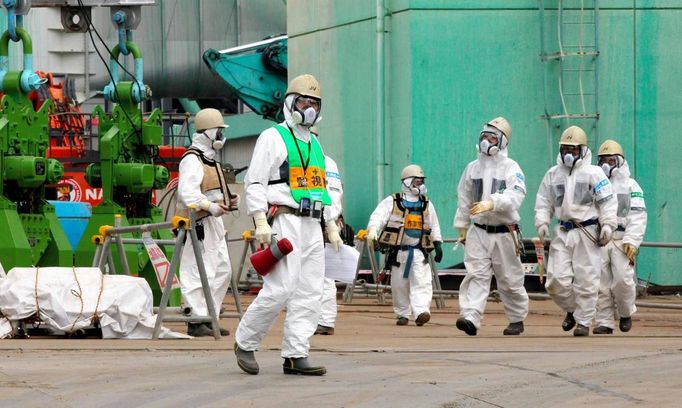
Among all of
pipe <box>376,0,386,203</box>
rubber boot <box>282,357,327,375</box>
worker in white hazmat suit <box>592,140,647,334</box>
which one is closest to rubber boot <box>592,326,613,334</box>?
worker in white hazmat suit <box>592,140,647,334</box>

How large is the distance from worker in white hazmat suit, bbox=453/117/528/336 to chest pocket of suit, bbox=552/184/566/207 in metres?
0.84

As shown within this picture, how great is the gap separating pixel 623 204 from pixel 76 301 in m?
6.81

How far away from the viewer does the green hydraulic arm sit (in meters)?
36.7

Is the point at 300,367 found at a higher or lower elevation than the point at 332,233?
lower

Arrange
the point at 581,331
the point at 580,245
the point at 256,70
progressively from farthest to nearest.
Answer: the point at 256,70 → the point at 580,245 → the point at 581,331

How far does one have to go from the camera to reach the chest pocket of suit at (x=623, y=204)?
1850 centimetres

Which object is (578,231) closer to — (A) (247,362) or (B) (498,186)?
(B) (498,186)

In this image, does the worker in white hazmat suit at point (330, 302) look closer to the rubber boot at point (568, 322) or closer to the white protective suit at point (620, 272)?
the rubber boot at point (568, 322)

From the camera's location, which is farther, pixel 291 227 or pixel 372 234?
pixel 372 234

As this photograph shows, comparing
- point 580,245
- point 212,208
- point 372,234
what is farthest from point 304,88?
point 372,234

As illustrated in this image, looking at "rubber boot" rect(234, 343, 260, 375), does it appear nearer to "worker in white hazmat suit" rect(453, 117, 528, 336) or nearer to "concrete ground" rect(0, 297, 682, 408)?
"concrete ground" rect(0, 297, 682, 408)

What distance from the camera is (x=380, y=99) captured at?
2772 cm

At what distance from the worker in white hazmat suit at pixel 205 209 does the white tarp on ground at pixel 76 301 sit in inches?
25.1

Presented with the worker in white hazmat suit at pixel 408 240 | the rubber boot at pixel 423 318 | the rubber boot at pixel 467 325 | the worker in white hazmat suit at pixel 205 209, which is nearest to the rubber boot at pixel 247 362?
the worker in white hazmat suit at pixel 205 209
